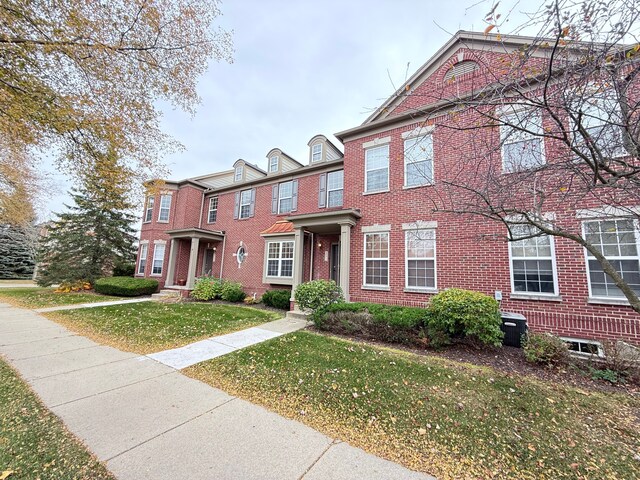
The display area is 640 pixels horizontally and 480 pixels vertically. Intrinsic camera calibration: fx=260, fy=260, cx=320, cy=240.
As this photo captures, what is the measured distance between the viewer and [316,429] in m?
3.05

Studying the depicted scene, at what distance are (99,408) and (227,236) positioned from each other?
13327 millimetres

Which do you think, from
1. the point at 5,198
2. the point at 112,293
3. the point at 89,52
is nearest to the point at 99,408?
the point at 89,52

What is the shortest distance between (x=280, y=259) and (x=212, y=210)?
7.69m

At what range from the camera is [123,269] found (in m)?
19.1

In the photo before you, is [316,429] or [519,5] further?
[316,429]

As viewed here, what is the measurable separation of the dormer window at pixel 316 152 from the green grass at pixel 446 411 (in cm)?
1054

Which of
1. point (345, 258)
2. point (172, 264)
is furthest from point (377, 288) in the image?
point (172, 264)

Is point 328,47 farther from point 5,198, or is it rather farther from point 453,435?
point 5,198

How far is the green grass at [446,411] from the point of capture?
2.65m

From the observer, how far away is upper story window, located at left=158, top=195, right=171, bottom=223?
17.8m

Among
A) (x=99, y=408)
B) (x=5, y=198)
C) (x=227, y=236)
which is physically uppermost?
(x=5, y=198)

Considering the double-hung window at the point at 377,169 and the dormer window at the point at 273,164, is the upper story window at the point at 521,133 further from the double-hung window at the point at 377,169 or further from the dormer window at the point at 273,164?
the dormer window at the point at 273,164

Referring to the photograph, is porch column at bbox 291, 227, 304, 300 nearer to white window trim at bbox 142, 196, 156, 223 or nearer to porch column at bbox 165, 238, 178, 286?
porch column at bbox 165, 238, 178, 286

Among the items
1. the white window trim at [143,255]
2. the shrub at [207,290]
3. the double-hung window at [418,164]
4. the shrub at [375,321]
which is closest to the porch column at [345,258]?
the shrub at [375,321]
